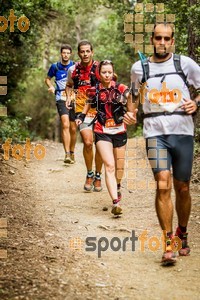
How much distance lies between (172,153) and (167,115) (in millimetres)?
418

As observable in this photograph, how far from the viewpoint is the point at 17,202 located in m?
8.68

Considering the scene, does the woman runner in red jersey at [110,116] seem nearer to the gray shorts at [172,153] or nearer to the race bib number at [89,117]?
the race bib number at [89,117]

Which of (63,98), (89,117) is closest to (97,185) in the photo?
(89,117)

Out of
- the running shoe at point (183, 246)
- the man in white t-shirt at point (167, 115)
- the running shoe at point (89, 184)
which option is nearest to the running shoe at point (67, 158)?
the running shoe at point (89, 184)

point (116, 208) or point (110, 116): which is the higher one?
point (110, 116)

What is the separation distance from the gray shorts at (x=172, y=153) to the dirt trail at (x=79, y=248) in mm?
1024

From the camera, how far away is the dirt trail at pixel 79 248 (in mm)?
4957

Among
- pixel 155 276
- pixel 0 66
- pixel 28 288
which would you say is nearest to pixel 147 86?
pixel 155 276

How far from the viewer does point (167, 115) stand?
573 centimetres

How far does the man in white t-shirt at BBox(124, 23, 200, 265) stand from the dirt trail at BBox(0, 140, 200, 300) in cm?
46

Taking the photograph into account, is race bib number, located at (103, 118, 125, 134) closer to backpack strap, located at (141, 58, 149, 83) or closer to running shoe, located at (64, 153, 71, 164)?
backpack strap, located at (141, 58, 149, 83)

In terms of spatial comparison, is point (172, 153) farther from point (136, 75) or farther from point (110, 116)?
point (110, 116)

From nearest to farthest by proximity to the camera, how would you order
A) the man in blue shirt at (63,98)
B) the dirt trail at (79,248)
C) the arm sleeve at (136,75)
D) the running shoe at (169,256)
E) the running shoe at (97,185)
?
the dirt trail at (79,248), the running shoe at (169,256), the arm sleeve at (136,75), the running shoe at (97,185), the man in blue shirt at (63,98)

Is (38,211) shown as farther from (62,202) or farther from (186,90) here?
(186,90)
